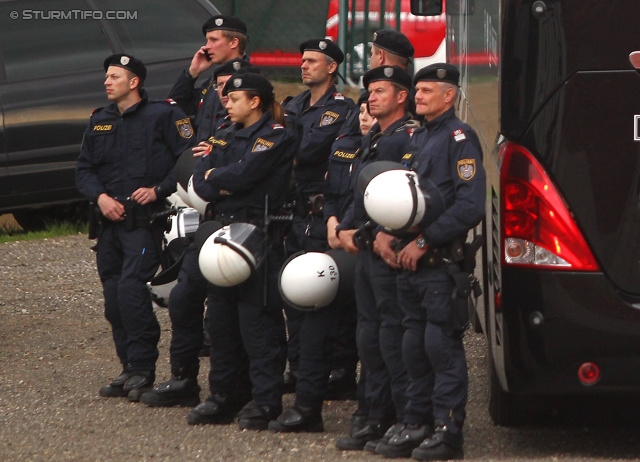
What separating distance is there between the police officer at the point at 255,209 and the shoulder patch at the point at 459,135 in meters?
1.06

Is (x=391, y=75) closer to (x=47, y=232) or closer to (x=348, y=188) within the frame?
(x=348, y=188)

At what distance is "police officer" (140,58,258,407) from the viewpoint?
6605 millimetres

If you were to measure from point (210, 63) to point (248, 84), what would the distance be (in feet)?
4.31

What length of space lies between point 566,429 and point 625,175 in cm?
167

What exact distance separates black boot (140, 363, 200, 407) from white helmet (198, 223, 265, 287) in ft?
2.82

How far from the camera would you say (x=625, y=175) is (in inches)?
197

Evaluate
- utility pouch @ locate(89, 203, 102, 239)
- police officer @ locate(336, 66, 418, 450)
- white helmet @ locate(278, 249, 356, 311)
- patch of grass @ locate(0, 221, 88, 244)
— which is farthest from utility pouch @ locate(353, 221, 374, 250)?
patch of grass @ locate(0, 221, 88, 244)

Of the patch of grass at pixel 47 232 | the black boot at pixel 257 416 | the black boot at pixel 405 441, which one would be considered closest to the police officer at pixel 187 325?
the black boot at pixel 257 416

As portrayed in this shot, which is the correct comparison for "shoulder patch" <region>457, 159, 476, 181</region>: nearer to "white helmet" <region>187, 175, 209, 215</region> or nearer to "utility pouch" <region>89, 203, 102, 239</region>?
"white helmet" <region>187, 175, 209, 215</region>

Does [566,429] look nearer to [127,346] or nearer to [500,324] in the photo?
[500,324]

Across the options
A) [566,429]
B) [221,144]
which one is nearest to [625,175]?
[566,429]

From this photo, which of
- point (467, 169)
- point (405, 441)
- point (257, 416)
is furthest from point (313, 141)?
point (405, 441)

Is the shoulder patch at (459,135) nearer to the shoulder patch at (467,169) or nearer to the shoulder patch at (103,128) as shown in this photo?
the shoulder patch at (467,169)

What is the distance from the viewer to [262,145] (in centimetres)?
618
